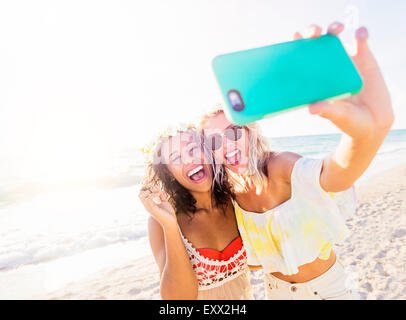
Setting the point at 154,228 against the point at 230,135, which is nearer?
the point at 230,135

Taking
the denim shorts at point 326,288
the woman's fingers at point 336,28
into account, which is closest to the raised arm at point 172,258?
the denim shorts at point 326,288

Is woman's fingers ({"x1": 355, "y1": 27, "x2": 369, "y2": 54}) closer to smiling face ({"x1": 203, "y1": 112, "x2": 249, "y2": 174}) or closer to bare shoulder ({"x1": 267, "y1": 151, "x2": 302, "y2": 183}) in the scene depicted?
bare shoulder ({"x1": 267, "y1": 151, "x2": 302, "y2": 183})

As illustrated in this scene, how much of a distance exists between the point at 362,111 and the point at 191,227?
5.87 ft

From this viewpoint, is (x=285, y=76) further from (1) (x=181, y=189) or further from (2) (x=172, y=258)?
(1) (x=181, y=189)

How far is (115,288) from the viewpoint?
498 centimetres

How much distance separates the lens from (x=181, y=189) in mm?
2836

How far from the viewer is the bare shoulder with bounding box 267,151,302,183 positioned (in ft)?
6.34

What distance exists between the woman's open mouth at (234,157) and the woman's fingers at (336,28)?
114 cm

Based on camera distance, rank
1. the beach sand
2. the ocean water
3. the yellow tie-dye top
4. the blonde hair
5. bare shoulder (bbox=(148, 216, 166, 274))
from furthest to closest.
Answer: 1. the ocean water
2. the beach sand
3. bare shoulder (bbox=(148, 216, 166, 274))
4. the blonde hair
5. the yellow tie-dye top

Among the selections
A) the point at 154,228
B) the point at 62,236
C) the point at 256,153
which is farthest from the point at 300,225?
the point at 62,236

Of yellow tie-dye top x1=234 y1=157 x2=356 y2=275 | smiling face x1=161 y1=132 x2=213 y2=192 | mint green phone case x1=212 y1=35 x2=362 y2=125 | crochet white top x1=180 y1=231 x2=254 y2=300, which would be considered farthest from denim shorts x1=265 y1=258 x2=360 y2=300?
mint green phone case x1=212 y1=35 x2=362 y2=125
